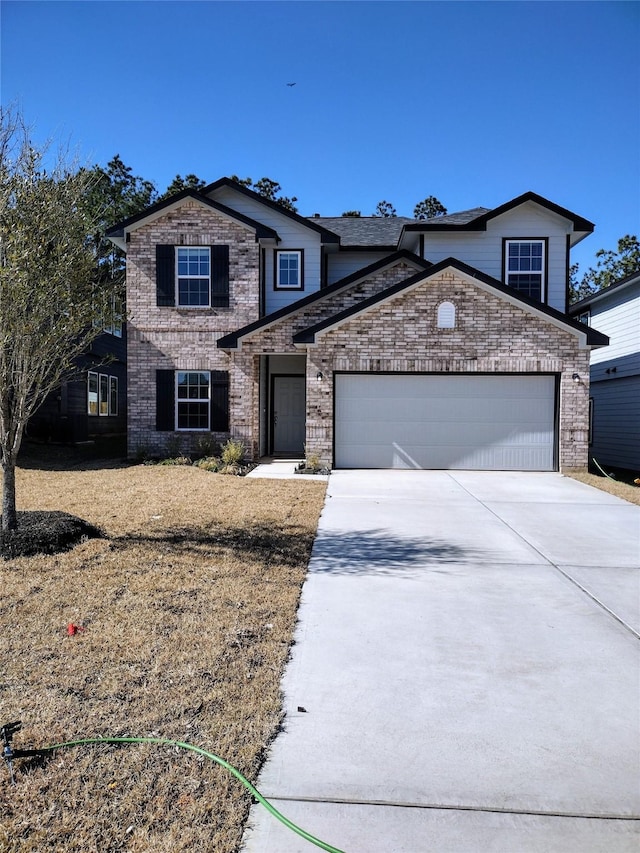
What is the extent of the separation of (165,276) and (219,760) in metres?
15.2

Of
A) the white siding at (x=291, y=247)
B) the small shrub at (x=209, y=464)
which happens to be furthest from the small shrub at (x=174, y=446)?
the white siding at (x=291, y=247)

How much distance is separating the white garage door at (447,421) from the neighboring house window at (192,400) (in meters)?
3.40

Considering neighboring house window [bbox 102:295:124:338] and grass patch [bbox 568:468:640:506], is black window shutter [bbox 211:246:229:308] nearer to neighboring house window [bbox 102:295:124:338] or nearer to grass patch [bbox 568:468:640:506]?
neighboring house window [bbox 102:295:124:338]

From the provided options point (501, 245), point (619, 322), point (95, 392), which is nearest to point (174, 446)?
point (95, 392)

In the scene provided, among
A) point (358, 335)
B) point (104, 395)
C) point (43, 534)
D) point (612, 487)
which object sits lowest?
point (612, 487)

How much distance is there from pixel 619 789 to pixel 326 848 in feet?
4.83

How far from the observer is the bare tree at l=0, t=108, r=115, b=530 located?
6.39 m

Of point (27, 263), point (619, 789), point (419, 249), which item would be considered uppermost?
point (419, 249)

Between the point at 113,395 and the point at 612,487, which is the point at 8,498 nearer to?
the point at 612,487

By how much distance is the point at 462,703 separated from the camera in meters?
3.85

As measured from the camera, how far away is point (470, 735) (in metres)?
3.49

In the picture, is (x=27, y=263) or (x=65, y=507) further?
(x=65, y=507)

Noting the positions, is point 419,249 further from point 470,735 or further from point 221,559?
point 470,735

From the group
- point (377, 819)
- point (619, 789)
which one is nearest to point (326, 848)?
point (377, 819)
